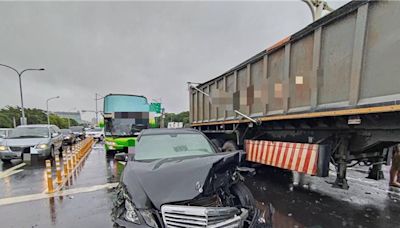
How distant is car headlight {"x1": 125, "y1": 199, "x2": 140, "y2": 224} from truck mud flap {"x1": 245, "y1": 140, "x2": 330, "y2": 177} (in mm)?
3345

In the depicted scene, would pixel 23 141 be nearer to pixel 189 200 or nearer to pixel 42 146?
pixel 42 146

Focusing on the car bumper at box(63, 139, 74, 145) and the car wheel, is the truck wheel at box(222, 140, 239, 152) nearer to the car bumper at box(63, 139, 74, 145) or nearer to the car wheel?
the car wheel

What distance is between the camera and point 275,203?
4.69 m

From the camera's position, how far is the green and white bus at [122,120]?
453 inches

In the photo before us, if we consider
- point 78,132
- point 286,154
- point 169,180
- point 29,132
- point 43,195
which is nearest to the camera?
point 169,180

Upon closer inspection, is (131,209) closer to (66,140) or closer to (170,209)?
(170,209)

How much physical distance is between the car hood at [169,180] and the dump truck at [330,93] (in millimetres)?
2106

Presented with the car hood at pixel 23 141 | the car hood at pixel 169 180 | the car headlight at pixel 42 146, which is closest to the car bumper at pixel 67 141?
the car hood at pixel 23 141

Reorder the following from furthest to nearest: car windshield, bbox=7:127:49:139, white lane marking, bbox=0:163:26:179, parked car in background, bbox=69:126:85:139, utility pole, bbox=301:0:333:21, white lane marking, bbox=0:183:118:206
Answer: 1. parked car in background, bbox=69:126:85:139
2. utility pole, bbox=301:0:333:21
3. car windshield, bbox=7:127:49:139
4. white lane marking, bbox=0:163:26:179
5. white lane marking, bbox=0:183:118:206

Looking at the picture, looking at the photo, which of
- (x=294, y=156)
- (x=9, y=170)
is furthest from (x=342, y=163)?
(x=9, y=170)

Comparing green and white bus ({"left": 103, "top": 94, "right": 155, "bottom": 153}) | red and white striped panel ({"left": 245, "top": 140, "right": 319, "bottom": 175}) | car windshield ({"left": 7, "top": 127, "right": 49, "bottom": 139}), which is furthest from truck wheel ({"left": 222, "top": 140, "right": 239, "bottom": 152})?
car windshield ({"left": 7, "top": 127, "right": 49, "bottom": 139})

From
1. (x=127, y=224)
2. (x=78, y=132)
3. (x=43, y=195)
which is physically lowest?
(x=78, y=132)

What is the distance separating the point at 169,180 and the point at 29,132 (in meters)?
11.1

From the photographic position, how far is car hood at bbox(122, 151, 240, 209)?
2266 millimetres
